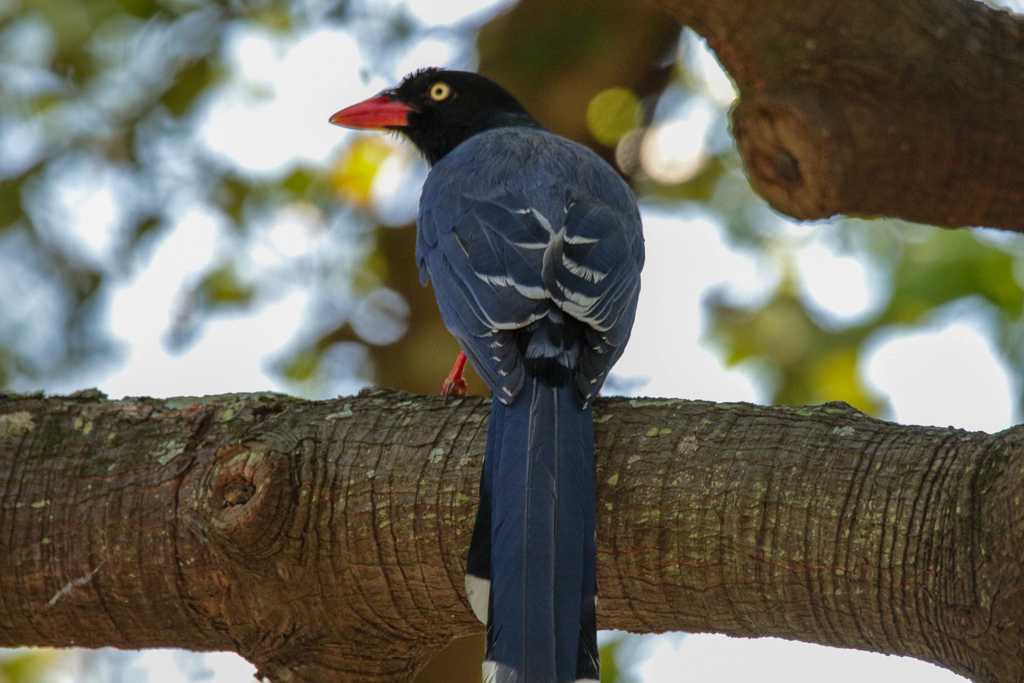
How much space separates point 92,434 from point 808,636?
5.91 feet

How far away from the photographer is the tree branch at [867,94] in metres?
3.72

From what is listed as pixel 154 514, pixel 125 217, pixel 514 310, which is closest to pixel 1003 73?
pixel 514 310

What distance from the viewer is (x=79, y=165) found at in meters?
6.36

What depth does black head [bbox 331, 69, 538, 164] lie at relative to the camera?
610 cm

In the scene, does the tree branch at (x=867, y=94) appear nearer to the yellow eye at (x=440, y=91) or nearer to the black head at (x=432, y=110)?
the black head at (x=432, y=110)

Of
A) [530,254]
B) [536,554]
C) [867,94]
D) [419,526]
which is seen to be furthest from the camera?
[530,254]

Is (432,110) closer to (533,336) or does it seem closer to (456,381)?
(456,381)

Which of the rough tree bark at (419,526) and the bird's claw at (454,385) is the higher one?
the bird's claw at (454,385)

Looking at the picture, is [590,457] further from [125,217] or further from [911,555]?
[125,217]

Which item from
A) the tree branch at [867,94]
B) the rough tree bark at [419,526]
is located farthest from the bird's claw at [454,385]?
the tree branch at [867,94]

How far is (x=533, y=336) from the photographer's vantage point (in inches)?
151

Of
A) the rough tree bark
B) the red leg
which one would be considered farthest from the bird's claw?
the rough tree bark

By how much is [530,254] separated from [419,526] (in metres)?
1.09

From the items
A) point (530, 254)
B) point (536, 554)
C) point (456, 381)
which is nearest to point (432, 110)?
point (456, 381)
